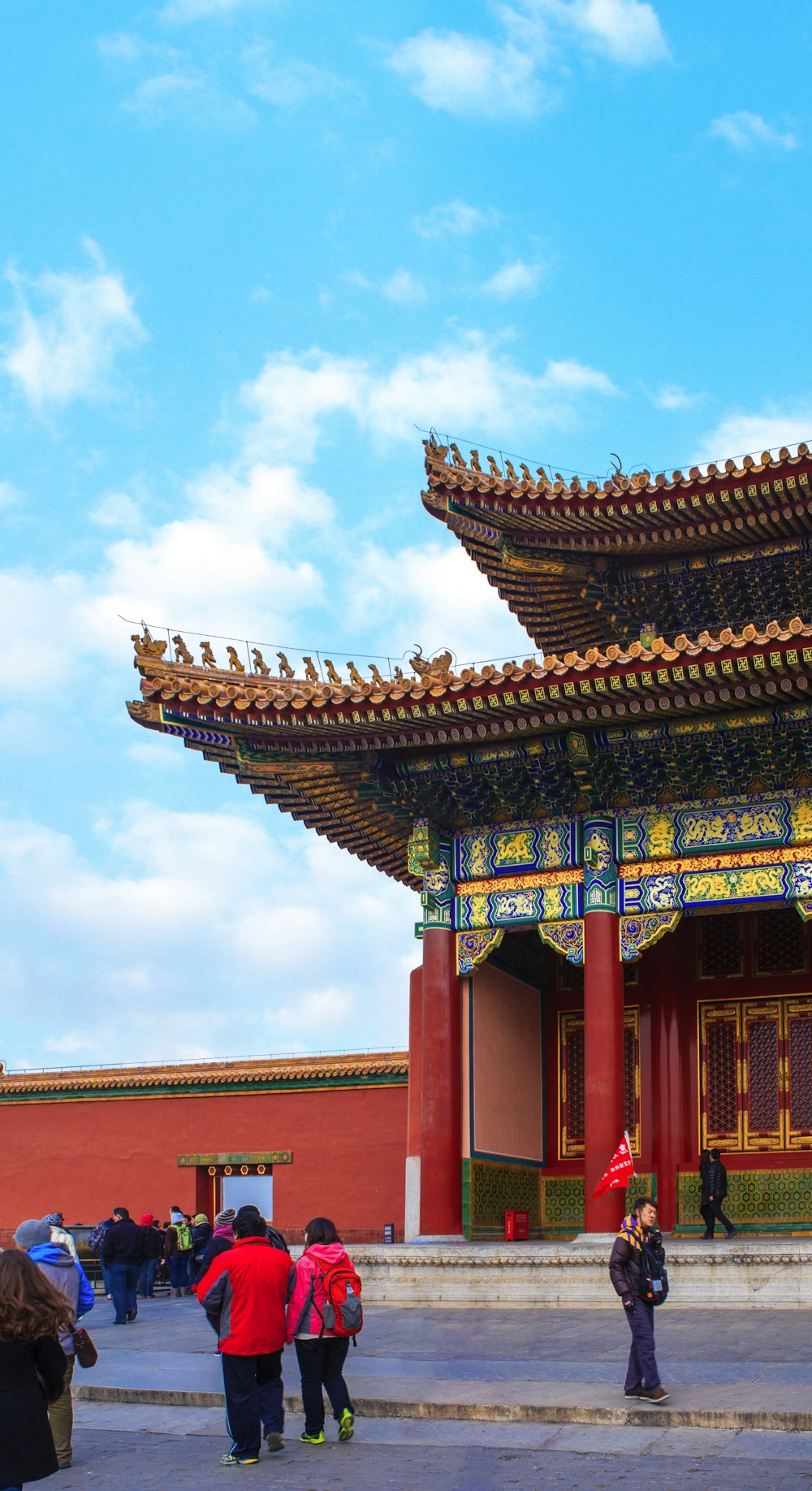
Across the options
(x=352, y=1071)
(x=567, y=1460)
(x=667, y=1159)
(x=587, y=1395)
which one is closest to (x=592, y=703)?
(x=667, y=1159)

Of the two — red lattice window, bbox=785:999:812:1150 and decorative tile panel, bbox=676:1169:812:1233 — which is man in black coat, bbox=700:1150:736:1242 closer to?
decorative tile panel, bbox=676:1169:812:1233

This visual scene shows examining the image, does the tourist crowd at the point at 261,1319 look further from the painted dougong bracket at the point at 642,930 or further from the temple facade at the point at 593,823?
the painted dougong bracket at the point at 642,930

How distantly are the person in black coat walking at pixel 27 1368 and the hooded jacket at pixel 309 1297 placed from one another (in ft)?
9.60

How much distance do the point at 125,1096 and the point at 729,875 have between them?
1460 cm

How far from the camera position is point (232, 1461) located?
28.9 ft

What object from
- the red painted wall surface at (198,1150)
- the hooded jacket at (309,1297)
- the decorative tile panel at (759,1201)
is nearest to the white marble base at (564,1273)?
the decorative tile panel at (759,1201)

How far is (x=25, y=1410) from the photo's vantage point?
6.01 meters

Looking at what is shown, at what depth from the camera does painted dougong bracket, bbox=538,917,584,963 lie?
17.6m

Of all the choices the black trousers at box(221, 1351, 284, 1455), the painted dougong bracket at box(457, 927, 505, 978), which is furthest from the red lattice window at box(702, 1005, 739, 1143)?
the black trousers at box(221, 1351, 284, 1455)

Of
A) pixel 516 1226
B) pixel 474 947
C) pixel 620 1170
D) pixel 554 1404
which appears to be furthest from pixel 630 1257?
pixel 516 1226

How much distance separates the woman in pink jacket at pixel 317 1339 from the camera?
9.06 meters

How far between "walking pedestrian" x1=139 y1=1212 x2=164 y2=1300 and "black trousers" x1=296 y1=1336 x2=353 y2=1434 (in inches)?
329

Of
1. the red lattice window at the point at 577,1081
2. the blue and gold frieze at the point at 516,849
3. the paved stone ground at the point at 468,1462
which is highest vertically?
the blue and gold frieze at the point at 516,849

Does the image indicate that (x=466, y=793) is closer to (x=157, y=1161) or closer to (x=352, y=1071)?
(x=352, y=1071)
